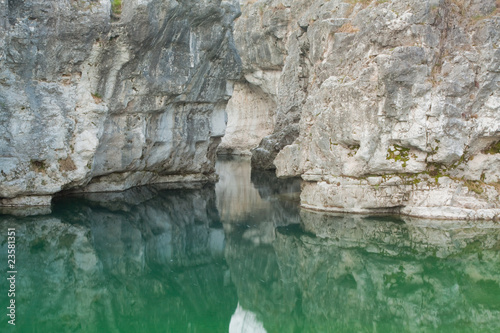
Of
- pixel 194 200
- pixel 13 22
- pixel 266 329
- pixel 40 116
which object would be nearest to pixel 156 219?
pixel 194 200

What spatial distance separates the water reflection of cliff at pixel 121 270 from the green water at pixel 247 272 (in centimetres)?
4

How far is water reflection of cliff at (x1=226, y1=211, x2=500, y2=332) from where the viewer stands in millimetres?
10148

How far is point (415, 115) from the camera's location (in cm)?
1723

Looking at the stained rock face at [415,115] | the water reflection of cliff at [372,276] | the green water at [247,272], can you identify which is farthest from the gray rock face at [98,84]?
the water reflection of cliff at [372,276]

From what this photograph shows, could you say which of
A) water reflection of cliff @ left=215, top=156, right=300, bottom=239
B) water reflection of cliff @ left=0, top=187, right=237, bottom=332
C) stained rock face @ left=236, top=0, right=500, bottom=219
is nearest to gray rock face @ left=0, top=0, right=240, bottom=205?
water reflection of cliff @ left=0, top=187, right=237, bottom=332

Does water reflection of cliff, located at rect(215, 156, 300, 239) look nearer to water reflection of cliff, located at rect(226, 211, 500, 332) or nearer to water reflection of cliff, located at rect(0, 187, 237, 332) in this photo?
water reflection of cliff, located at rect(226, 211, 500, 332)

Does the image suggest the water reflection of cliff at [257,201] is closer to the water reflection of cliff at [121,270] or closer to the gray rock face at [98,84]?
the water reflection of cliff at [121,270]

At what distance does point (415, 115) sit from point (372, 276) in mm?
6917

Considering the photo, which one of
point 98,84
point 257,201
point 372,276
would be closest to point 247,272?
point 372,276

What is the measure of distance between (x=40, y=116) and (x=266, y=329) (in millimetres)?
12697

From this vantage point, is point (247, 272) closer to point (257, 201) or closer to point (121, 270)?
point (121, 270)

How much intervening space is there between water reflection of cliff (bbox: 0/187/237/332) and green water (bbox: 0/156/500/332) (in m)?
0.04

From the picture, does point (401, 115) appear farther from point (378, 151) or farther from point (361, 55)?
point (361, 55)

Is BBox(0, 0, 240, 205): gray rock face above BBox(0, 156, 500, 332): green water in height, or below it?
above
